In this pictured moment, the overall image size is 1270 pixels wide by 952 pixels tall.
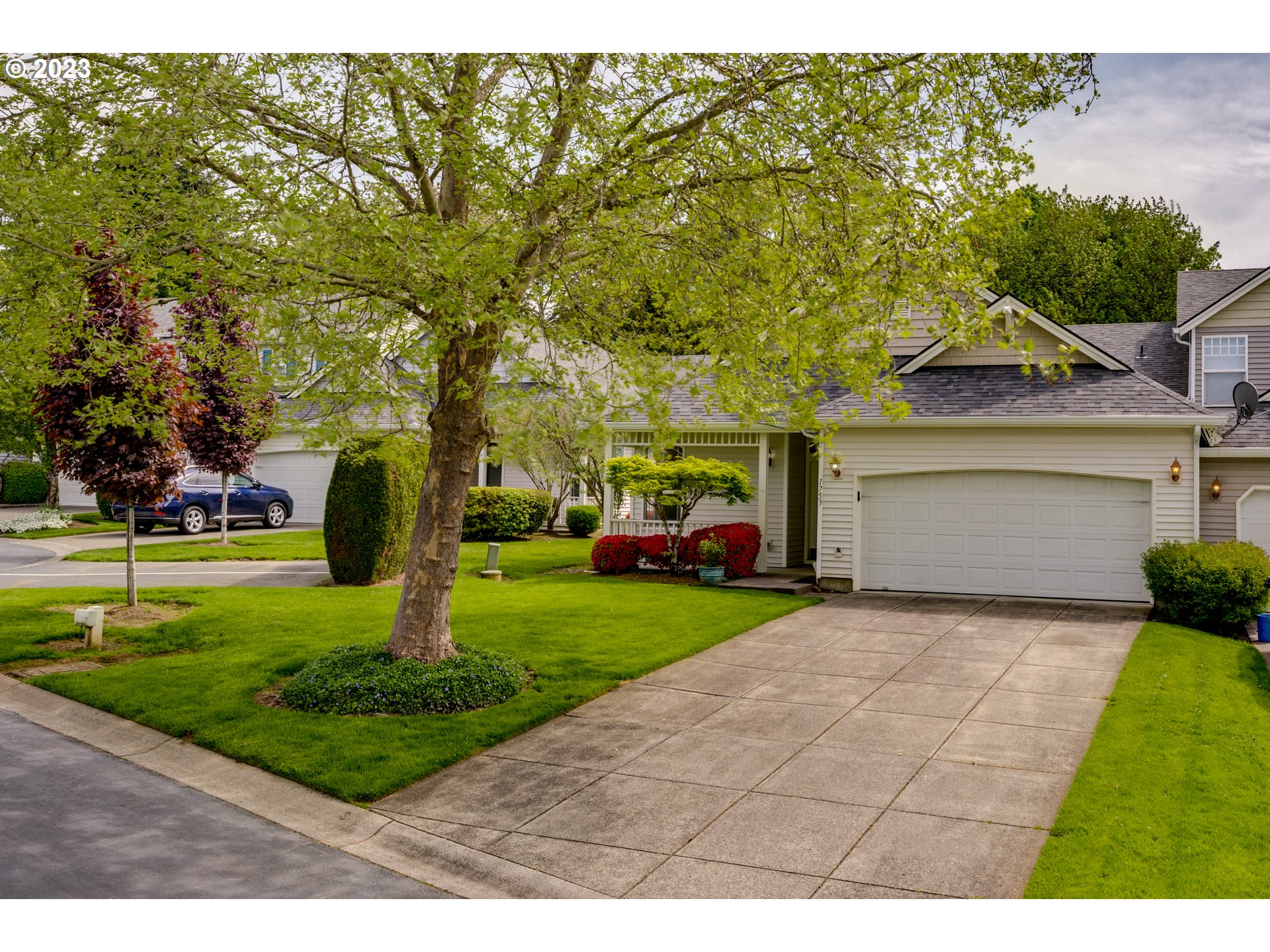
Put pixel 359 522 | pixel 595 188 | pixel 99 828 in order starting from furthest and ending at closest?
1. pixel 359 522
2. pixel 595 188
3. pixel 99 828

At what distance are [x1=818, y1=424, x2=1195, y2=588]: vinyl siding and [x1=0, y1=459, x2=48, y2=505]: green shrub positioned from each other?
85.1 feet

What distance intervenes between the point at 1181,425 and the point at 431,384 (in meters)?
11.7

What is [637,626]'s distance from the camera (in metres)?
12.8

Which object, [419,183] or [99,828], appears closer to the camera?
[99,828]

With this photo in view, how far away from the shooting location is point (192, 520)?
78.8 ft

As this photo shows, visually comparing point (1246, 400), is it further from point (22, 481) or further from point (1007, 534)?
point (22, 481)

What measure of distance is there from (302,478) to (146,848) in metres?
24.5

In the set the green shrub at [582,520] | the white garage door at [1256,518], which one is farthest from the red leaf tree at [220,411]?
the white garage door at [1256,518]

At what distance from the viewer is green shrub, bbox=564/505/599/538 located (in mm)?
25094

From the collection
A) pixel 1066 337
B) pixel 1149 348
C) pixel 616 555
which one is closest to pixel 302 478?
pixel 616 555

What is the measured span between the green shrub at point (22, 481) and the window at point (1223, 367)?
31.8m

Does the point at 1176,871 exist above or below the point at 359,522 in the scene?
below

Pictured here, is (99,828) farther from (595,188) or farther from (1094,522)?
(1094,522)
